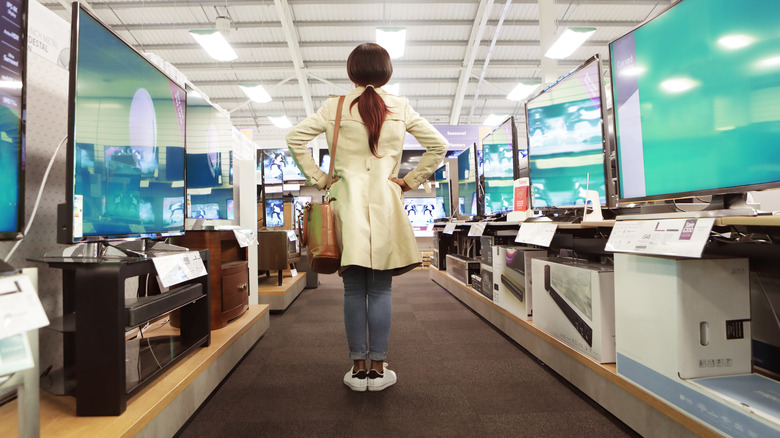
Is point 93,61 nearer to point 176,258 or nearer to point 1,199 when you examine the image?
point 1,199

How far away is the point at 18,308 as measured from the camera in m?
0.57

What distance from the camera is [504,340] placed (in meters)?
2.29

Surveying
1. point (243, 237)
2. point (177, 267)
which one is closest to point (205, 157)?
point (243, 237)

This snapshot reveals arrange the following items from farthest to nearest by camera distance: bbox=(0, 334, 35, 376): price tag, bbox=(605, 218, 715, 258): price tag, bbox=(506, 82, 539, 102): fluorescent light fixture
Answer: bbox=(506, 82, 539, 102): fluorescent light fixture → bbox=(605, 218, 715, 258): price tag → bbox=(0, 334, 35, 376): price tag

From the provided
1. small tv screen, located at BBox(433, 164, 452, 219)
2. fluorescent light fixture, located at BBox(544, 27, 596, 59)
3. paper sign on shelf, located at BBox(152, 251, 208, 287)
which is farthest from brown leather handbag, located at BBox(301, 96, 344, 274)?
fluorescent light fixture, located at BBox(544, 27, 596, 59)

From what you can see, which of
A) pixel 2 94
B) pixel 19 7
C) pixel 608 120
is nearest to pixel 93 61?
pixel 19 7

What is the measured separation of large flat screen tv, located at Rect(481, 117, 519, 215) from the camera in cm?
331

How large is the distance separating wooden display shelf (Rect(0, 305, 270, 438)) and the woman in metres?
0.62

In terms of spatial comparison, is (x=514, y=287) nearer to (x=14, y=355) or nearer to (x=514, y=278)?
(x=514, y=278)

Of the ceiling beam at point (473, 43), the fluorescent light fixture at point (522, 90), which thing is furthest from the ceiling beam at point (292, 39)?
the fluorescent light fixture at point (522, 90)

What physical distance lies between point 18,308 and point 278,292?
2.65 m

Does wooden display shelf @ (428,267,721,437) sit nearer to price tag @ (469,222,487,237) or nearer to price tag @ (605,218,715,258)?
price tag @ (605,218,715,258)

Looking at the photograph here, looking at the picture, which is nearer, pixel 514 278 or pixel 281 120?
pixel 514 278

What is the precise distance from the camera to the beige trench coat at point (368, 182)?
4.97 feet
